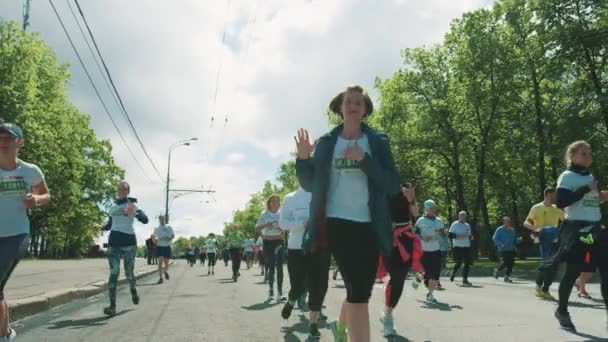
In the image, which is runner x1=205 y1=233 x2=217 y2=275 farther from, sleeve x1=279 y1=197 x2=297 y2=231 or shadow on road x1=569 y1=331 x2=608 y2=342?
shadow on road x1=569 y1=331 x2=608 y2=342

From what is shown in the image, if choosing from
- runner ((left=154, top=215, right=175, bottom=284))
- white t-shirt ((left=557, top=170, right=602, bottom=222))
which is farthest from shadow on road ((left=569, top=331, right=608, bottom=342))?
runner ((left=154, top=215, right=175, bottom=284))

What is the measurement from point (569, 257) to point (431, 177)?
35.1 metres

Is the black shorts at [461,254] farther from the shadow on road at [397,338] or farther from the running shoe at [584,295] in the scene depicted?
the shadow on road at [397,338]

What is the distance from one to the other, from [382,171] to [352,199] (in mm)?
250

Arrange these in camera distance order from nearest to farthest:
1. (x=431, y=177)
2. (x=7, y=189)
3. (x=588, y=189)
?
(x=7, y=189)
(x=588, y=189)
(x=431, y=177)

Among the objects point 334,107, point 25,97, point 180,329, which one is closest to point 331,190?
point 334,107

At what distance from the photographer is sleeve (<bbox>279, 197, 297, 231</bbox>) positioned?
24.1 feet

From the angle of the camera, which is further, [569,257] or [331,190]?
[569,257]

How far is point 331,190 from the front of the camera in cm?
371

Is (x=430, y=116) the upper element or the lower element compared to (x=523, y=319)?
upper

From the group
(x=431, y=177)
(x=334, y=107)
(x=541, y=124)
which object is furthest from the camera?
(x=431, y=177)

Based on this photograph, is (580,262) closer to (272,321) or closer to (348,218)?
(348,218)

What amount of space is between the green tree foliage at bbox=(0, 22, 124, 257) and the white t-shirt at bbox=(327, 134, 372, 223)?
32.1m

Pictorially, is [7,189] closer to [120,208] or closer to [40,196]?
[40,196]
